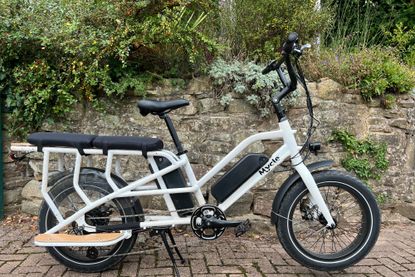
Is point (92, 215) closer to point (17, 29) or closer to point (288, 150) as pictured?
point (288, 150)

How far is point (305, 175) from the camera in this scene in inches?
111

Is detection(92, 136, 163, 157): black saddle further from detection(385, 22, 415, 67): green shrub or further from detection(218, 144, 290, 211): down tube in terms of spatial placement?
detection(385, 22, 415, 67): green shrub

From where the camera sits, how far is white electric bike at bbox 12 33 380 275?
111 inches

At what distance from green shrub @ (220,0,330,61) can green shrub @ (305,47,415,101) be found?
0.37 m

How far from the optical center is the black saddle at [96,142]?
2811 millimetres

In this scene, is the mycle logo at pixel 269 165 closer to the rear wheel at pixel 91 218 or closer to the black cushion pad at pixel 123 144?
the black cushion pad at pixel 123 144

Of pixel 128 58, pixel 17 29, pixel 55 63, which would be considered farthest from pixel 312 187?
pixel 17 29

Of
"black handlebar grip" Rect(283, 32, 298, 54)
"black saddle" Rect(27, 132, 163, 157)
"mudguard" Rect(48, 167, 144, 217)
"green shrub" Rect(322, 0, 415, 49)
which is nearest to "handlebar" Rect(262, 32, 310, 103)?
"black handlebar grip" Rect(283, 32, 298, 54)

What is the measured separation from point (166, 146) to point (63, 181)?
1.09m

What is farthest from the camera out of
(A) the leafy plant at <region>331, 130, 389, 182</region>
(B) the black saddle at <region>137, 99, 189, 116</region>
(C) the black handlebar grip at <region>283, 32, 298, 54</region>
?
(A) the leafy plant at <region>331, 130, 389, 182</region>

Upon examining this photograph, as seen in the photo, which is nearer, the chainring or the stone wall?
the chainring

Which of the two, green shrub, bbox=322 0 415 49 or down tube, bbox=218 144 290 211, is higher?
green shrub, bbox=322 0 415 49

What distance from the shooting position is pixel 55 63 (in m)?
3.68

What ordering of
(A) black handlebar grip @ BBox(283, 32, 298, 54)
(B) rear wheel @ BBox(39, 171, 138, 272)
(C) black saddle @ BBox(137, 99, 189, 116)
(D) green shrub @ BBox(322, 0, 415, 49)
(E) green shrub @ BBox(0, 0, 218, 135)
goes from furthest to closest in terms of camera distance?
(D) green shrub @ BBox(322, 0, 415, 49) < (E) green shrub @ BBox(0, 0, 218, 135) < (B) rear wheel @ BBox(39, 171, 138, 272) < (C) black saddle @ BBox(137, 99, 189, 116) < (A) black handlebar grip @ BBox(283, 32, 298, 54)
